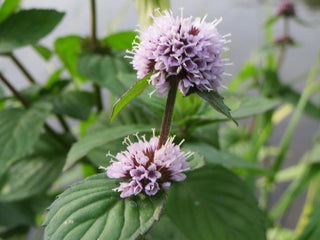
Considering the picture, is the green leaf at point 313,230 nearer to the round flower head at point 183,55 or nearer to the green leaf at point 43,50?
the round flower head at point 183,55

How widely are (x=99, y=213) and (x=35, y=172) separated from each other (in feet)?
1.22

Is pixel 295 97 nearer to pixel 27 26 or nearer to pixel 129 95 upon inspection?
pixel 27 26

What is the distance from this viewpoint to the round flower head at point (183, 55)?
309 mm

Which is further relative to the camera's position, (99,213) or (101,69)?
(101,69)

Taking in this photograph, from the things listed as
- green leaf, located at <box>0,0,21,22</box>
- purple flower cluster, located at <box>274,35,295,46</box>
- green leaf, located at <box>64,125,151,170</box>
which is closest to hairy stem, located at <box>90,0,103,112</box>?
green leaf, located at <box>0,0,21,22</box>

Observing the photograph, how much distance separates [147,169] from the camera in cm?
32

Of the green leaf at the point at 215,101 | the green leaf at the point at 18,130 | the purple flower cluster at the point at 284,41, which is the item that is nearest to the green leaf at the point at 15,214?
the green leaf at the point at 18,130

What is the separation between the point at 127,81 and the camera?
500 mm

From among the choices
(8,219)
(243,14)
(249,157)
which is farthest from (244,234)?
(243,14)

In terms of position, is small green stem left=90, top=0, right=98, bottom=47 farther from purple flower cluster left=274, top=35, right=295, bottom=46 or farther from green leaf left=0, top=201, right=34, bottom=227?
purple flower cluster left=274, top=35, right=295, bottom=46

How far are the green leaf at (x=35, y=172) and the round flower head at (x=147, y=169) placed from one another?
345mm

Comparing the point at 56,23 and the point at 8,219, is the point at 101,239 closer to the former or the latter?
the point at 56,23

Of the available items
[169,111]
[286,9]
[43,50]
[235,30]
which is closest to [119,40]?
[43,50]

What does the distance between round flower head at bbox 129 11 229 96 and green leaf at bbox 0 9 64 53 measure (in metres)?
0.31
